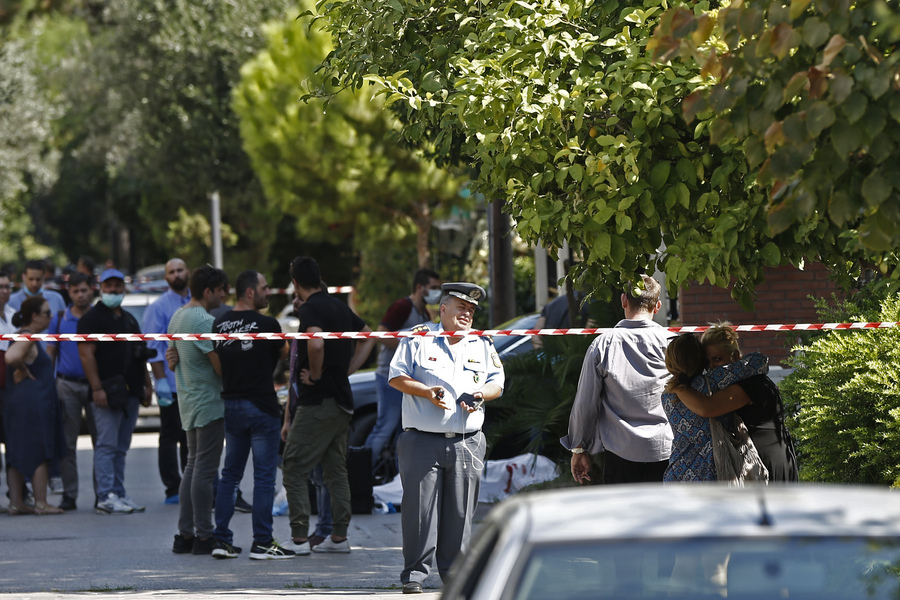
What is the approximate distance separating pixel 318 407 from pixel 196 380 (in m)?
1.01

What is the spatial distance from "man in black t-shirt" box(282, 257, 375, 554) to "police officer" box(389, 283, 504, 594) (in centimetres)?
122

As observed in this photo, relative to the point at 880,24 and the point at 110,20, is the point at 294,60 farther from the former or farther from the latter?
the point at 880,24

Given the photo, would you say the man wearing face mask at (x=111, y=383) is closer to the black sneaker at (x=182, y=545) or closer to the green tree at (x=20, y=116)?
the black sneaker at (x=182, y=545)

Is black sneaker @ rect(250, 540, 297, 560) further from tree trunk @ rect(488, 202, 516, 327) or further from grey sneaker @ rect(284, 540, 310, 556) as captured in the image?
tree trunk @ rect(488, 202, 516, 327)

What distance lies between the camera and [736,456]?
574cm

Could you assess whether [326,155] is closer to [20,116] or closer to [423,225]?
[423,225]

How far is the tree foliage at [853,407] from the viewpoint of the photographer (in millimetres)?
6383

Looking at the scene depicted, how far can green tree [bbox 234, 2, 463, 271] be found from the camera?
27844 millimetres

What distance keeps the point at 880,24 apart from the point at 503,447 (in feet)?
23.1

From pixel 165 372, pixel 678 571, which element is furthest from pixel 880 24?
pixel 165 372

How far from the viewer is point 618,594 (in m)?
2.87

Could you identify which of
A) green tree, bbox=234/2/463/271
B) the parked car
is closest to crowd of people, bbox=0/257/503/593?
the parked car

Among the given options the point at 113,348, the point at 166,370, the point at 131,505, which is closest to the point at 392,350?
the point at 166,370

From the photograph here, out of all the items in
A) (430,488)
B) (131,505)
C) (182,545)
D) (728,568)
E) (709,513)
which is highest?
(709,513)
